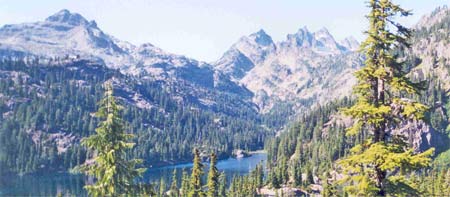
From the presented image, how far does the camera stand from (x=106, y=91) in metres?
30.0

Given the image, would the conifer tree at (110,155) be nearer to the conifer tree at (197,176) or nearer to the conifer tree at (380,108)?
the conifer tree at (380,108)

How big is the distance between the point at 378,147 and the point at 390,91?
141 inches

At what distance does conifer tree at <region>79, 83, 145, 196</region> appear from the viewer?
28.9 meters

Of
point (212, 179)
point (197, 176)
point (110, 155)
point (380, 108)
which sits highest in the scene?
point (380, 108)

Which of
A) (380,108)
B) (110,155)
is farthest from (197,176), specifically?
(380,108)

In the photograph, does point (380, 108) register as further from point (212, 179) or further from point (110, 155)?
point (212, 179)

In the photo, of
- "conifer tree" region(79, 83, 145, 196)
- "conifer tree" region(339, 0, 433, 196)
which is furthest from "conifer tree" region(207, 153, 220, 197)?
"conifer tree" region(339, 0, 433, 196)

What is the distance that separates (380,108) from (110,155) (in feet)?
49.4

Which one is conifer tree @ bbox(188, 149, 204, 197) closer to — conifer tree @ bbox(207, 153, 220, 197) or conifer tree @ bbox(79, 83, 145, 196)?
conifer tree @ bbox(207, 153, 220, 197)

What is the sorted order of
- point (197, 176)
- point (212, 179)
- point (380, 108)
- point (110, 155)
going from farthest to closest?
point (212, 179) → point (197, 176) → point (110, 155) → point (380, 108)

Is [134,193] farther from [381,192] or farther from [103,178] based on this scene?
[381,192]

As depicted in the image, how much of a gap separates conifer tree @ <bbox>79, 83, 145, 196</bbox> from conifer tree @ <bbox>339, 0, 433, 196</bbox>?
1258 centimetres

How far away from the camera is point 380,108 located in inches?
1009

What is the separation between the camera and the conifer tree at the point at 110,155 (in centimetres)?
2888
